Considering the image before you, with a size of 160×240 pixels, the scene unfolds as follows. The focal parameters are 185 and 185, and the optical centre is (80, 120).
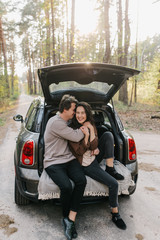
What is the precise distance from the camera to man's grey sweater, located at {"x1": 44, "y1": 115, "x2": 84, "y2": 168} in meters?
2.52

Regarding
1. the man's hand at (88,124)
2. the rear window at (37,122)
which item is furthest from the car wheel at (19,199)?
the man's hand at (88,124)

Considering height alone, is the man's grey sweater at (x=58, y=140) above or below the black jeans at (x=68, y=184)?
above

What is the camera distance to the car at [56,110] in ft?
8.46

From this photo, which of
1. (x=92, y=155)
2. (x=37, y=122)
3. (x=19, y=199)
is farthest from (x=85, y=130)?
(x=19, y=199)

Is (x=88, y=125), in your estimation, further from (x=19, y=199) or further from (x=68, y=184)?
(x=19, y=199)

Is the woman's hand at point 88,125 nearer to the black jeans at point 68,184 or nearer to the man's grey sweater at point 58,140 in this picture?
the man's grey sweater at point 58,140

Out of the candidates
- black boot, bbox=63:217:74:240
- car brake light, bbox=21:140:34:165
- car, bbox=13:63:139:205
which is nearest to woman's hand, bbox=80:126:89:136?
car, bbox=13:63:139:205

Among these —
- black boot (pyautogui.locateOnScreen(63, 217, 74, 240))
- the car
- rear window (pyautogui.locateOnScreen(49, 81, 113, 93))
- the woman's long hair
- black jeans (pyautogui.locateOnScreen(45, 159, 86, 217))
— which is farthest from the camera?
rear window (pyautogui.locateOnScreen(49, 81, 113, 93))

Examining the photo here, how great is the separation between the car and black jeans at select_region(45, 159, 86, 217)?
0.17 meters

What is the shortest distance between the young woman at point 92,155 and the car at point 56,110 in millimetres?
201

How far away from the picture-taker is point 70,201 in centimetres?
247

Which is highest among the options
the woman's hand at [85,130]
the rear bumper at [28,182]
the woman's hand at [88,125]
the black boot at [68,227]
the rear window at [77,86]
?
the rear window at [77,86]

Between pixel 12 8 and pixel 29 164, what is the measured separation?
84.6 feet

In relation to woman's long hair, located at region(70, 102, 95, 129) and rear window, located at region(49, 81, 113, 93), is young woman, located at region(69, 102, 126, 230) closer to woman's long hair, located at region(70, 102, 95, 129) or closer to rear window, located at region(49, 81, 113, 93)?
woman's long hair, located at region(70, 102, 95, 129)
